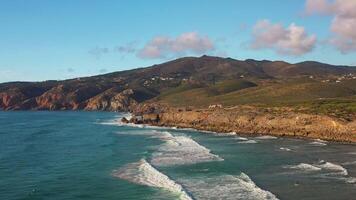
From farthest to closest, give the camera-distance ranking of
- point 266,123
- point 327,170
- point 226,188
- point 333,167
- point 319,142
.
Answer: point 266,123
point 319,142
point 333,167
point 327,170
point 226,188

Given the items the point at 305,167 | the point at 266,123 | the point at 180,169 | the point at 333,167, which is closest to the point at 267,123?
the point at 266,123

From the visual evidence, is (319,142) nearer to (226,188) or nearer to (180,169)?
(180,169)

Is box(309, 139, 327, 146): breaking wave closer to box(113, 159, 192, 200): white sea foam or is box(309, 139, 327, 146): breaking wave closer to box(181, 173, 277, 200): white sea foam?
box(181, 173, 277, 200): white sea foam

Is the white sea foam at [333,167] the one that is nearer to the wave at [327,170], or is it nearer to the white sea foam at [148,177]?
the wave at [327,170]

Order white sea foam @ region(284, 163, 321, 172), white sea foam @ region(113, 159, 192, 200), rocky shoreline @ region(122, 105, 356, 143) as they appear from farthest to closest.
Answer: rocky shoreline @ region(122, 105, 356, 143) < white sea foam @ region(284, 163, 321, 172) < white sea foam @ region(113, 159, 192, 200)

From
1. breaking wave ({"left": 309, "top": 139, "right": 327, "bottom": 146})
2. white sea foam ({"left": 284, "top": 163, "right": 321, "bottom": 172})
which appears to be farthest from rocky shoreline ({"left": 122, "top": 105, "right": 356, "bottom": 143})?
white sea foam ({"left": 284, "top": 163, "right": 321, "bottom": 172})

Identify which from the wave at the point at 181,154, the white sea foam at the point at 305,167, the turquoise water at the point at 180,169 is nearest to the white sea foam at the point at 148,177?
the turquoise water at the point at 180,169

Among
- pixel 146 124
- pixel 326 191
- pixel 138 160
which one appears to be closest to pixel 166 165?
pixel 138 160
